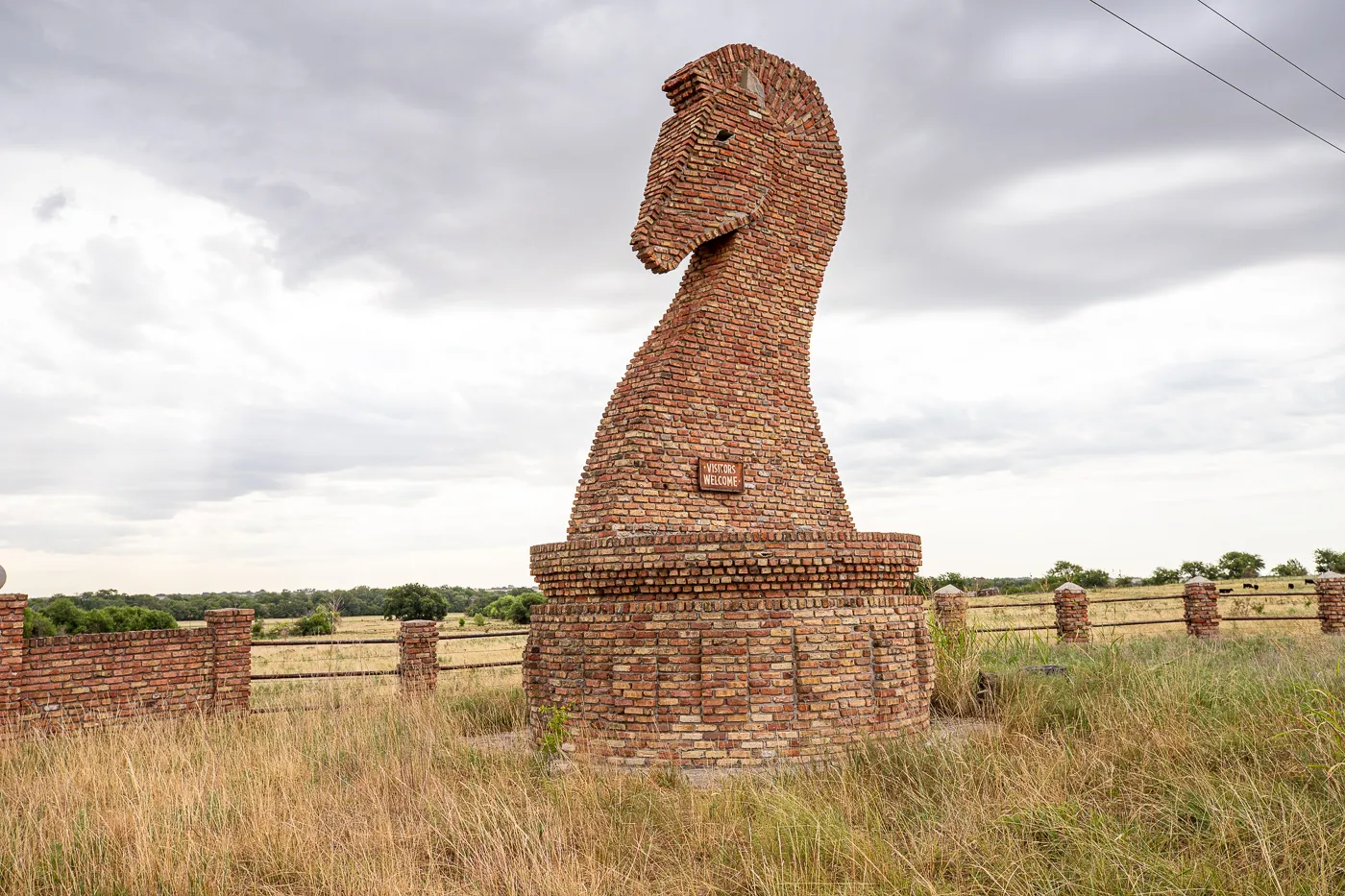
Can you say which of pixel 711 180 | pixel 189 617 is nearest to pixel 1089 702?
pixel 711 180

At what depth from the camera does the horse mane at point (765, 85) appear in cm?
971

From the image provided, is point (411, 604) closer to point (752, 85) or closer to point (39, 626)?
point (39, 626)

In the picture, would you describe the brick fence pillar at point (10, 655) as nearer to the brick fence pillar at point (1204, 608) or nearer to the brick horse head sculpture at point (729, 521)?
the brick horse head sculpture at point (729, 521)

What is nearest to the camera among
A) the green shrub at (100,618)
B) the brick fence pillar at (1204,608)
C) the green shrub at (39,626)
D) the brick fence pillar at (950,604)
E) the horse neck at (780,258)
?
the horse neck at (780,258)

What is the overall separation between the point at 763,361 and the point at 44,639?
8746 mm

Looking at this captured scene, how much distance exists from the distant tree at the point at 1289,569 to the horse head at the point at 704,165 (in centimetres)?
5765

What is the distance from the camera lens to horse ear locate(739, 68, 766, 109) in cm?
996

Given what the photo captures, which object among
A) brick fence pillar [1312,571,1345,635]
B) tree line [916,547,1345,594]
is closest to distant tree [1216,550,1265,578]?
tree line [916,547,1345,594]

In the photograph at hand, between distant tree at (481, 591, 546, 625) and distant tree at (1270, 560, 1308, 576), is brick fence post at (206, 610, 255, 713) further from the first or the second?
distant tree at (1270, 560, 1308, 576)

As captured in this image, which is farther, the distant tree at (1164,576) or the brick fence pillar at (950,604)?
the distant tree at (1164,576)

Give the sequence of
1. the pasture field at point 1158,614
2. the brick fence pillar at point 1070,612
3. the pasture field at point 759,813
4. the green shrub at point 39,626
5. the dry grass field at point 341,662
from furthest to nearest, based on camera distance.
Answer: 1. the pasture field at point 1158,614
2. the green shrub at point 39,626
3. the brick fence pillar at point 1070,612
4. the dry grass field at point 341,662
5. the pasture field at point 759,813

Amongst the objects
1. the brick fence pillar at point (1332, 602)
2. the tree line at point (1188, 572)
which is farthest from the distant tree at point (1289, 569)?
the brick fence pillar at point (1332, 602)

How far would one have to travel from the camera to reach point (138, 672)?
10.9m

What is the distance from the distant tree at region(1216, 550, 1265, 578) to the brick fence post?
59.6 meters
